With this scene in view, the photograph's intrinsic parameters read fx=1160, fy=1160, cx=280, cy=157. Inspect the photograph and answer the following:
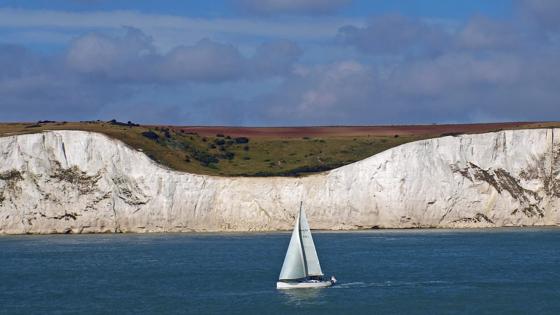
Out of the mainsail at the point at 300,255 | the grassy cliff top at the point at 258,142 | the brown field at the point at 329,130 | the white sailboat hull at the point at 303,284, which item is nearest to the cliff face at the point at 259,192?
the grassy cliff top at the point at 258,142

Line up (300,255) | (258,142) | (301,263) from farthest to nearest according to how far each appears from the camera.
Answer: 1. (258,142)
2. (301,263)
3. (300,255)

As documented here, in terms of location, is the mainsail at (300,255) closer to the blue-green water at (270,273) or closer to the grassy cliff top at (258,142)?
the blue-green water at (270,273)

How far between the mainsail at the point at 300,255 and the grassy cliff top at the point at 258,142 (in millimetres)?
41161

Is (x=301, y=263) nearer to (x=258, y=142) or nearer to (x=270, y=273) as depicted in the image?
(x=270, y=273)

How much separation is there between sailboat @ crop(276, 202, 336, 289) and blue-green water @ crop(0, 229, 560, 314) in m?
1.03

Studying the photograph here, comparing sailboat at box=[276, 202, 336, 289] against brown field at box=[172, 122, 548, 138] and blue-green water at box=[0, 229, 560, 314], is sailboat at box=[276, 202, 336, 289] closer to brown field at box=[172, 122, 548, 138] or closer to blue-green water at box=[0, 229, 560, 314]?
blue-green water at box=[0, 229, 560, 314]

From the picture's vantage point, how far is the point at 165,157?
102625 mm

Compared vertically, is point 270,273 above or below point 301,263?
below

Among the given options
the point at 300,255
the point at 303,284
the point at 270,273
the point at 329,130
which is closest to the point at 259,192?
the point at 270,273

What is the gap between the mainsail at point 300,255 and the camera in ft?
195

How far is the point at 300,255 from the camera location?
5975cm

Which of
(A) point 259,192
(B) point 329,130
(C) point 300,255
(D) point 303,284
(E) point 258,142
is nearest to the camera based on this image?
(C) point 300,255

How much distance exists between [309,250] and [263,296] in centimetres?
362

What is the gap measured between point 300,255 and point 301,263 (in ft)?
2.00
